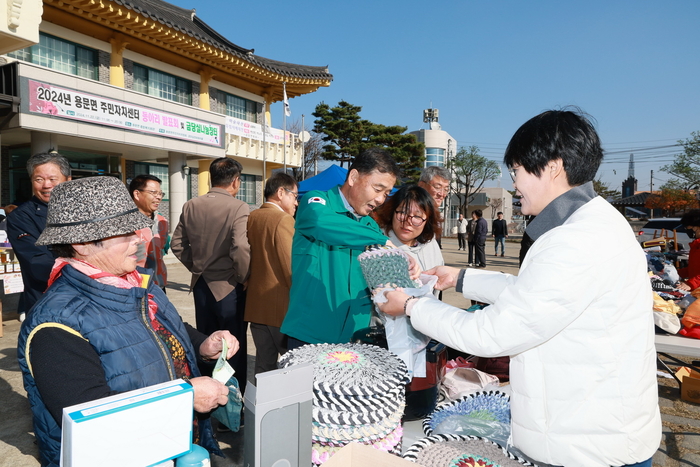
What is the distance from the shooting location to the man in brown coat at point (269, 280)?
9.27ft

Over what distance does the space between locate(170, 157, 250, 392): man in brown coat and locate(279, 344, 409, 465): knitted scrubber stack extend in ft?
6.63

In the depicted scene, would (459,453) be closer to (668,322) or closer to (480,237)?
(668,322)

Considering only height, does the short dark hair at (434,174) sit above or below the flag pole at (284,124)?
below

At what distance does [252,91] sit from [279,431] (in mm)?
17068

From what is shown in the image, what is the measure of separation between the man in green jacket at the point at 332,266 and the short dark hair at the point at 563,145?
0.81m

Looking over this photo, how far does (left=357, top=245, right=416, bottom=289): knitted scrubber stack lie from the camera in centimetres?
153

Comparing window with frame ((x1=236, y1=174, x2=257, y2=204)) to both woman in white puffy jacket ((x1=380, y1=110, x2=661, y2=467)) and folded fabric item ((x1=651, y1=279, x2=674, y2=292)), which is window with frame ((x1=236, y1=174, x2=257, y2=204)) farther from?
woman in white puffy jacket ((x1=380, y1=110, x2=661, y2=467))

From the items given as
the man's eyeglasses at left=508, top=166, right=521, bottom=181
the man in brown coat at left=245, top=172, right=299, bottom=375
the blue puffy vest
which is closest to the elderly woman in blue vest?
the blue puffy vest

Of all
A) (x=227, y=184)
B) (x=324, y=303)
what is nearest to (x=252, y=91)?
(x=227, y=184)

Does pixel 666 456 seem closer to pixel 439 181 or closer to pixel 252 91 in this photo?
pixel 439 181

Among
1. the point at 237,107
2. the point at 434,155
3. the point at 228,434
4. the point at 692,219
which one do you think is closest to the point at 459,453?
the point at 228,434

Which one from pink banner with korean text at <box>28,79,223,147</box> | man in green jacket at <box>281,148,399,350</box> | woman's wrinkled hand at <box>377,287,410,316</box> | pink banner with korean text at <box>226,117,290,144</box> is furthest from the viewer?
pink banner with korean text at <box>226,117,290,144</box>

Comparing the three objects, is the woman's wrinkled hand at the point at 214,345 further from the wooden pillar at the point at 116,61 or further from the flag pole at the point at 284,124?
the flag pole at the point at 284,124

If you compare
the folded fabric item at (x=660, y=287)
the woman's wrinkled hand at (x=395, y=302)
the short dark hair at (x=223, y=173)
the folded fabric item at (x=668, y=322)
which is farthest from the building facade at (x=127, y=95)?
A: the folded fabric item at (x=660, y=287)
